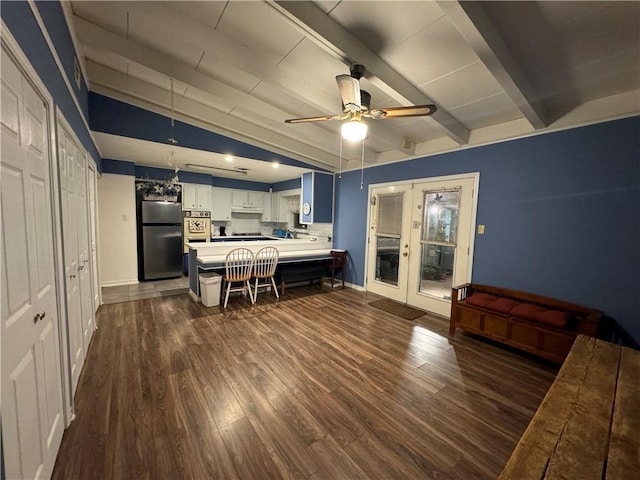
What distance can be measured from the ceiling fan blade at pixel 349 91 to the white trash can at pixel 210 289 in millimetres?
3095

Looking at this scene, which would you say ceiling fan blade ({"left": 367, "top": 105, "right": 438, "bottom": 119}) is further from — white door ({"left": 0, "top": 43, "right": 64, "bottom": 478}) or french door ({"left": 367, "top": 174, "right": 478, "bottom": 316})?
white door ({"left": 0, "top": 43, "right": 64, "bottom": 478})

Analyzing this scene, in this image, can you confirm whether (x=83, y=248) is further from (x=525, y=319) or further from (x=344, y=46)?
(x=525, y=319)

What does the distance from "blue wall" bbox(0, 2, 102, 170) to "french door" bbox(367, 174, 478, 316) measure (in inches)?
159

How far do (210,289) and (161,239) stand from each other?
2247 mm

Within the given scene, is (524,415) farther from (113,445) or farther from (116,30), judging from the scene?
(116,30)

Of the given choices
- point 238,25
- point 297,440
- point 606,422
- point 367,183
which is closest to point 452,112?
point 367,183

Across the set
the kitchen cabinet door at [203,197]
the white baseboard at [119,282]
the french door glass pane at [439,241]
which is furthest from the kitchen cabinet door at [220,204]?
the french door glass pane at [439,241]

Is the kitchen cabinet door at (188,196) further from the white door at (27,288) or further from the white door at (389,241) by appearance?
the white door at (27,288)

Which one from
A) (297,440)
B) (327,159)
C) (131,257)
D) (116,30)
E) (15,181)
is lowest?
(297,440)

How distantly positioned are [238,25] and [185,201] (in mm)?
4812

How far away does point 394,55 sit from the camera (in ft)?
6.78

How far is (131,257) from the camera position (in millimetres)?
4984

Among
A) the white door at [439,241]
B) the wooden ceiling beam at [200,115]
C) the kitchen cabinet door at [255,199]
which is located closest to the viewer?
the wooden ceiling beam at [200,115]

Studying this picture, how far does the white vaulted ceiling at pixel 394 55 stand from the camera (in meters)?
1.65
